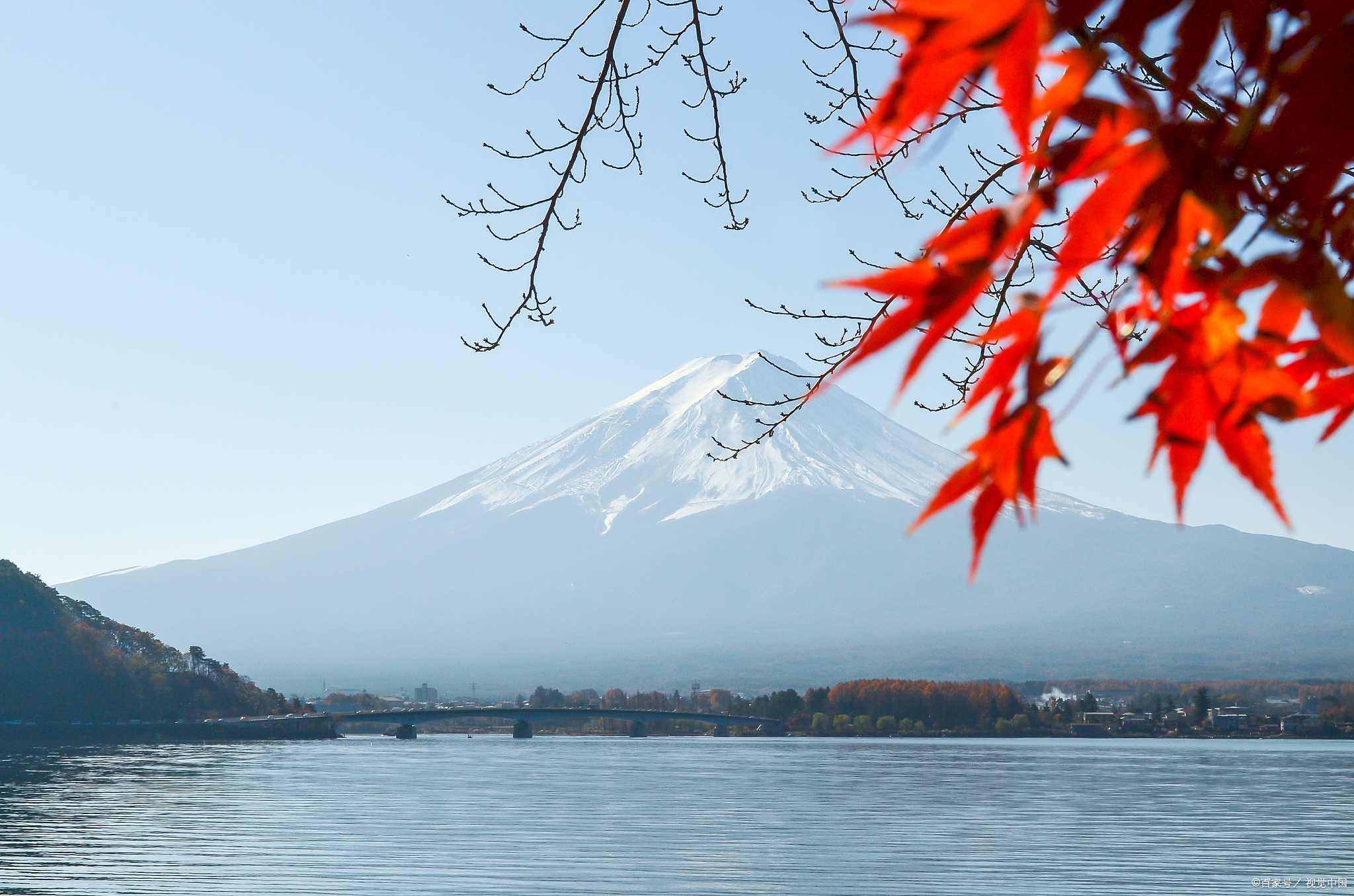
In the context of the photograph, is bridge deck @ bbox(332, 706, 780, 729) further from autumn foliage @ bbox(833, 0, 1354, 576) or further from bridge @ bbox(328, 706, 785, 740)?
autumn foliage @ bbox(833, 0, 1354, 576)

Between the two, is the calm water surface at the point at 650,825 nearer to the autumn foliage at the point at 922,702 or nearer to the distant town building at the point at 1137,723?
the autumn foliage at the point at 922,702

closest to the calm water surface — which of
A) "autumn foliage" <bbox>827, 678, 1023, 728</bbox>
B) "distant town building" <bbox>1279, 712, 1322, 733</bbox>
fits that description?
"autumn foliage" <bbox>827, 678, 1023, 728</bbox>

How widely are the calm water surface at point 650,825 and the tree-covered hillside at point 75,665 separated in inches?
140

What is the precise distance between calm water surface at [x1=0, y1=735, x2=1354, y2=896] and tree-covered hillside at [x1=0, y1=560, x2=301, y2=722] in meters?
3.56

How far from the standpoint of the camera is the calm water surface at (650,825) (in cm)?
3906

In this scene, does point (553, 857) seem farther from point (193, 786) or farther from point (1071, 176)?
point (1071, 176)

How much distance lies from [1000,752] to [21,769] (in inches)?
3322

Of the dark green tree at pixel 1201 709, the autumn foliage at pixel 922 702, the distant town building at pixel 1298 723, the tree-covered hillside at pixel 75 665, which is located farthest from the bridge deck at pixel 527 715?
the distant town building at pixel 1298 723

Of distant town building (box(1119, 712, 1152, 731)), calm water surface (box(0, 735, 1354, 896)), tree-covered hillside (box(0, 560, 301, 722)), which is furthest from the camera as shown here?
distant town building (box(1119, 712, 1152, 731))

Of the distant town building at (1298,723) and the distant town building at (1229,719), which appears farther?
the distant town building at (1298,723)

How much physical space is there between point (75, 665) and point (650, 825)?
5223 centimetres

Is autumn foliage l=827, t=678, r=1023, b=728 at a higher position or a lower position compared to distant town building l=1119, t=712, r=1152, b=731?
higher

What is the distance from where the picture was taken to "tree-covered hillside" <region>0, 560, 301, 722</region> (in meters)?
82.1

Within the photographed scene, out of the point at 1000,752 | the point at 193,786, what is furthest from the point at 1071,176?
the point at 1000,752
